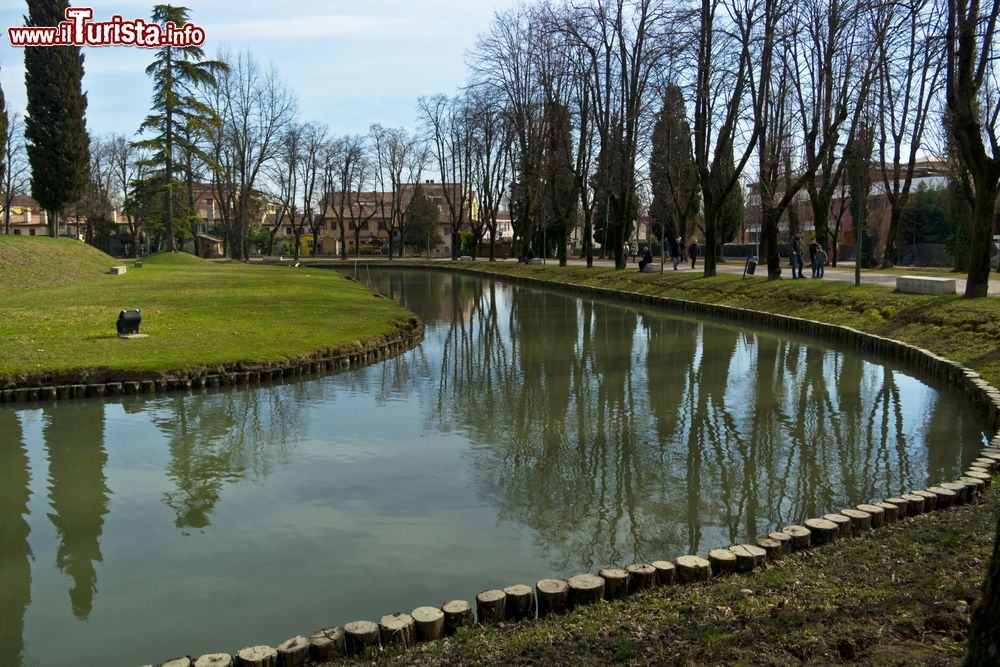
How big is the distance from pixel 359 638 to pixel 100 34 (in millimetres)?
31260

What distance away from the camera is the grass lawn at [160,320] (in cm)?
1419

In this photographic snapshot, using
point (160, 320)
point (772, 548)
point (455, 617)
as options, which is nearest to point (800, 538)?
point (772, 548)

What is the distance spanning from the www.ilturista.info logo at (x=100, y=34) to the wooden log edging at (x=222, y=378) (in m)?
18.7

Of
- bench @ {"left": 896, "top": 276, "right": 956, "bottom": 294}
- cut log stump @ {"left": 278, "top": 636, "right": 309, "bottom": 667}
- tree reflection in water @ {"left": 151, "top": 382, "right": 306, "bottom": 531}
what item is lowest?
tree reflection in water @ {"left": 151, "top": 382, "right": 306, "bottom": 531}

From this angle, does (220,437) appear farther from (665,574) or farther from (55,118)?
(55,118)

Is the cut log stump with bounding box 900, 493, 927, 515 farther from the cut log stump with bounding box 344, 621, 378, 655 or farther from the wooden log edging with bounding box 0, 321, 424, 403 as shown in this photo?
the wooden log edging with bounding box 0, 321, 424, 403

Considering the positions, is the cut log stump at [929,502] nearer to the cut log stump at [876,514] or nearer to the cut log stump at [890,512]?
the cut log stump at [890,512]

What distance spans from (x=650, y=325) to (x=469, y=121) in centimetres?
4066

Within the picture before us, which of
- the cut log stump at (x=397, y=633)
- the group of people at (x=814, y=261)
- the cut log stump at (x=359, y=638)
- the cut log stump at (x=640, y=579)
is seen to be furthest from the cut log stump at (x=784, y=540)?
the group of people at (x=814, y=261)

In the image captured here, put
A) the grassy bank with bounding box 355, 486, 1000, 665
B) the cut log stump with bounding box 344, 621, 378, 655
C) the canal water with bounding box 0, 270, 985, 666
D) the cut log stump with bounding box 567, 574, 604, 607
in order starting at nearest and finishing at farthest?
1. the grassy bank with bounding box 355, 486, 1000, 665
2. the cut log stump with bounding box 344, 621, 378, 655
3. the cut log stump with bounding box 567, 574, 604, 607
4. the canal water with bounding box 0, 270, 985, 666

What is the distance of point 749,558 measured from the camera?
5629 millimetres

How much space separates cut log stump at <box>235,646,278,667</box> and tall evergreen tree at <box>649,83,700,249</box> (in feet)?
113

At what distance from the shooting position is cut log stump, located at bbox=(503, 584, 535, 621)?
5.06m

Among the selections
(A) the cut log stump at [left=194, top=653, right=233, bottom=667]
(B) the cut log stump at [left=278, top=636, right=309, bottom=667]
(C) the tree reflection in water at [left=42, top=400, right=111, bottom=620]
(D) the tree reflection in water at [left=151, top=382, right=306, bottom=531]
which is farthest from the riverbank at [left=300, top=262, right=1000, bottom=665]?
(D) the tree reflection in water at [left=151, top=382, right=306, bottom=531]
